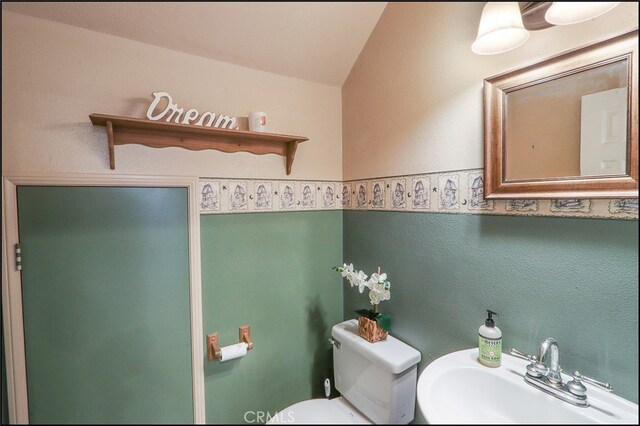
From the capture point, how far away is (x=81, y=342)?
513 millimetres

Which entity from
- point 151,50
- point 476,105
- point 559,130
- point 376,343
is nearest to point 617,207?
point 559,130

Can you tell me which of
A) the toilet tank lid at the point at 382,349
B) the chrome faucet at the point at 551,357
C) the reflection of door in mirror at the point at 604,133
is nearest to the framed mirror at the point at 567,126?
the reflection of door in mirror at the point at 604,133

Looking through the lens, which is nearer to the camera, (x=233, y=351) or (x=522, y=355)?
(x=233, y=351)

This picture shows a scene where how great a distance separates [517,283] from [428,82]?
2.24ft

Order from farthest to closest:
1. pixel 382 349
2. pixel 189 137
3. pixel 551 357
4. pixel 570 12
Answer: pixel 382 349
pixel 189 137
pixel 551 357
pixel 570 12

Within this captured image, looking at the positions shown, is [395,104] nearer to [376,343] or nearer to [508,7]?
[508,7]

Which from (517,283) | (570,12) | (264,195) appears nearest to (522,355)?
(517,283)

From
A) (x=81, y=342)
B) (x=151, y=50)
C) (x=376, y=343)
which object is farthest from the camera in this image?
(x=376, y=343)

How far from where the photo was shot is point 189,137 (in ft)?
3.10

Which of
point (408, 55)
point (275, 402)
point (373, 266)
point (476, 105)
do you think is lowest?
point (275, 402)

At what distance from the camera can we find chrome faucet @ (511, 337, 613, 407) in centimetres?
72

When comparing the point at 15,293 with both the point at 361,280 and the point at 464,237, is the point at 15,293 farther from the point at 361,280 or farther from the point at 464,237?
the point at 464,237

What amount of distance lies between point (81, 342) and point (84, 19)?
0.58m

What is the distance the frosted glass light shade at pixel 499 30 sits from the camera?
64 cm
